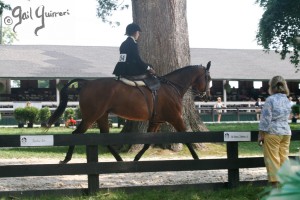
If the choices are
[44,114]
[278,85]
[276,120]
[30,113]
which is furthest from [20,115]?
[278,85]

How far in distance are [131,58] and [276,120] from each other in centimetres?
277

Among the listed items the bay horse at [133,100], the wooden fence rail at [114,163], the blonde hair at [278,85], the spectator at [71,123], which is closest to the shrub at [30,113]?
the spectator at [71,123]

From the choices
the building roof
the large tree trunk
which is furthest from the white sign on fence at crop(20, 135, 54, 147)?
the building roof

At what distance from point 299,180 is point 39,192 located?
6648 mm

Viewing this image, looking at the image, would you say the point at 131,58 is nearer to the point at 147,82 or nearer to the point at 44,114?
the point at 147,82

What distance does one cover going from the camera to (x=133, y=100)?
29.6ft

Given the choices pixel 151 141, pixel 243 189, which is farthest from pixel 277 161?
pixel 151 141

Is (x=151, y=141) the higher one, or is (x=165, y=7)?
(x=165, y=7)

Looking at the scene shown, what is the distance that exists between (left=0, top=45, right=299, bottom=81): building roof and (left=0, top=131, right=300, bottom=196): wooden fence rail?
30.8 m

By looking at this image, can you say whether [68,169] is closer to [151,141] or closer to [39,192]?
[39,192]

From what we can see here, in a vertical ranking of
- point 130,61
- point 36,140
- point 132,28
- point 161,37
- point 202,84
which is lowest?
point 36,140

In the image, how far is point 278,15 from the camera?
32562 millimetres

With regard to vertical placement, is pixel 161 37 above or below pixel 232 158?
above

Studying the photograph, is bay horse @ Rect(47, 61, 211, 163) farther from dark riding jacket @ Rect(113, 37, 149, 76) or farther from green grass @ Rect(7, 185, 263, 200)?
green grass @ Rect(7, 185, 263, 200)
